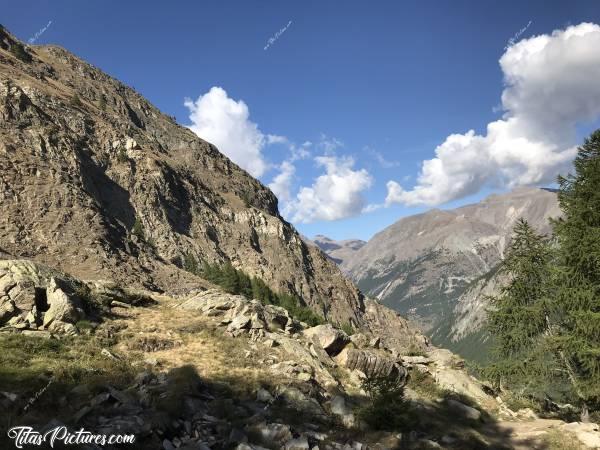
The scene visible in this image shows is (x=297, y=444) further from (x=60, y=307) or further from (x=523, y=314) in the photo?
(x=523, y=314)

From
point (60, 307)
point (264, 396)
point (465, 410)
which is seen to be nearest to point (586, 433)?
point (465, 410)

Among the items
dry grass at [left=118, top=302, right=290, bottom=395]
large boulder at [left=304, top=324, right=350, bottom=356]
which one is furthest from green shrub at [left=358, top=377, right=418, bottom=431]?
large boulder at [left=304, top=324, right=350, bottom=356]

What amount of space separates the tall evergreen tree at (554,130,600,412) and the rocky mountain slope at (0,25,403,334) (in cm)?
4725

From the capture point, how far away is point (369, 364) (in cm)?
2925

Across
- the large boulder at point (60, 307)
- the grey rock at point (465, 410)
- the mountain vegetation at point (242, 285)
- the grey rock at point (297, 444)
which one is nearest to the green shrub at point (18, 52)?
the mountain vegetation at point (242, 285)

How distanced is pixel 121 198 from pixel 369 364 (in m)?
65.0

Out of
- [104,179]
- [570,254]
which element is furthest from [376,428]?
[104,179]

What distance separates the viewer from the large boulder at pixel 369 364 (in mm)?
28984

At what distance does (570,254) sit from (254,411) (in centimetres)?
1773

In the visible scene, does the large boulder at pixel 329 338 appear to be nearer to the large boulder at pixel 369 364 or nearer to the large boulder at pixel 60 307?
the large boulder at pixel 369 364

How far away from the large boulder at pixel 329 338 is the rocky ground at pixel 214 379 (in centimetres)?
12

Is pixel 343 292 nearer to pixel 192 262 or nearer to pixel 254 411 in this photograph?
pixel 192 262

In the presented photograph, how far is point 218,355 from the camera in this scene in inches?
959

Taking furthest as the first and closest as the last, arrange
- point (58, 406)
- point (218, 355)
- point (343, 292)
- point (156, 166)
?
point (343, 292) < point (156, 166) < point (218, 355) < point (58, 406)
